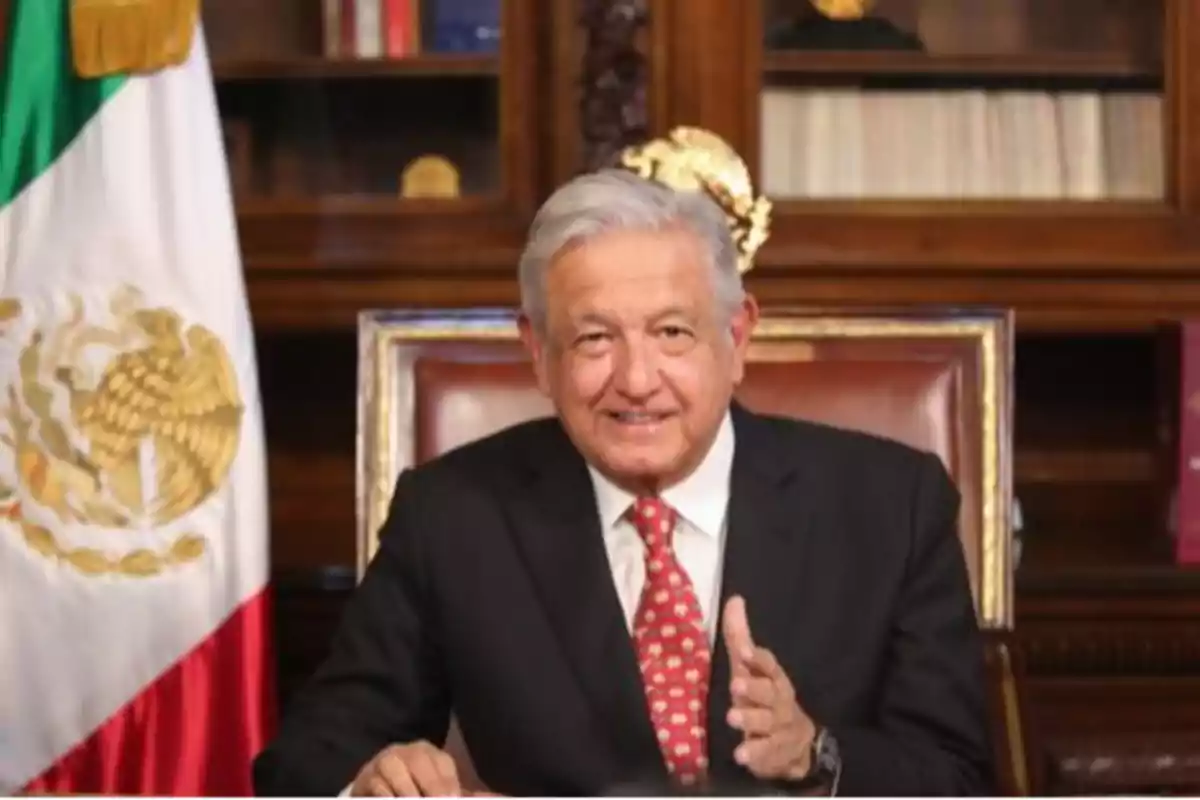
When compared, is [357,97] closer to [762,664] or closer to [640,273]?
[640,273]

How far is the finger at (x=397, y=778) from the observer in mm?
1324

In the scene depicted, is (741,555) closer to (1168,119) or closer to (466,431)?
(466,431)

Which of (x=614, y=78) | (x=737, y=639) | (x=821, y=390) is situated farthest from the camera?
(x=614, y=78)

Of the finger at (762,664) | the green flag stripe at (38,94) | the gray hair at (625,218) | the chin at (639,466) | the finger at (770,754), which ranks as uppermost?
the green flag stripe at (38,94)

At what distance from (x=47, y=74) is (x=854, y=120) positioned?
45.3 inches

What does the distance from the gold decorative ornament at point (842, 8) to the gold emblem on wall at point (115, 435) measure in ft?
3.41

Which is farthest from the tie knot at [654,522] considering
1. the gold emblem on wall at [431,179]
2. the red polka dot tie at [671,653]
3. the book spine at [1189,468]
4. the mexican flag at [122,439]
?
the book spine at [1189,468]

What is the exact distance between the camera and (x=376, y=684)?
161cm

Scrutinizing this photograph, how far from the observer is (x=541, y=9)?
242cm

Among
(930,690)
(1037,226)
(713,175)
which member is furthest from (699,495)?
(1037,226)

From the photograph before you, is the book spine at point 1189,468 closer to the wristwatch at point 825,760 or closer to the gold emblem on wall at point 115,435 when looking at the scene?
the wristwatch at point 825,760

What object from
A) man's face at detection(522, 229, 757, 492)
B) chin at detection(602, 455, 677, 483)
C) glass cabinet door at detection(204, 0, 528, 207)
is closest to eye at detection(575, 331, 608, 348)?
man's face at detection(522, 229, 757, 492)

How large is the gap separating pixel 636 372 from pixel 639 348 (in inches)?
1.0

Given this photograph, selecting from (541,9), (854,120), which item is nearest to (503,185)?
(541,9)
